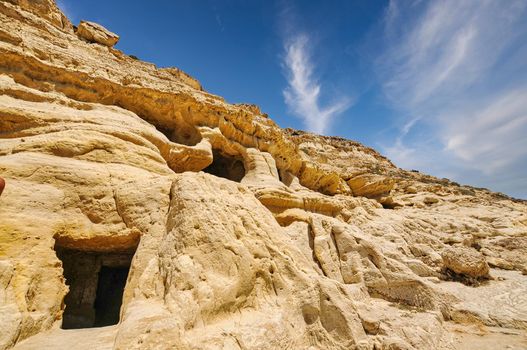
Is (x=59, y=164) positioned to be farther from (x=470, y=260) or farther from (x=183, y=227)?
(x=470, y=260)

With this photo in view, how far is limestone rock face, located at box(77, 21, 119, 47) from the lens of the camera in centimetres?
1912

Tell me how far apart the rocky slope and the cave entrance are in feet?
12.1

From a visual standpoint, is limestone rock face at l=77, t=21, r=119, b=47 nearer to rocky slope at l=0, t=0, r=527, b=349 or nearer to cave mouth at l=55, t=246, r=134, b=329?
rocky slope at l=0, t=0, r=527, b=349

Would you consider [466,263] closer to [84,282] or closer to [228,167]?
[228,167]

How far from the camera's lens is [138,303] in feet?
15.6

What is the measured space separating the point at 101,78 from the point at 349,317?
1300 centimetres

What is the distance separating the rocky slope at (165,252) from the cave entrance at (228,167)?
370cm

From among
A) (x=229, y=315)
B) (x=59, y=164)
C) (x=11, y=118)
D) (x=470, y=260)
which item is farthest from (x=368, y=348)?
(x=11, y=118)

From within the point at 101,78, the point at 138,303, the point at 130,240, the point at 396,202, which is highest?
the point at 101,78

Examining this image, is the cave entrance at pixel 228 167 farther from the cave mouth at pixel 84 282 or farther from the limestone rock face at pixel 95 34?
the limestone rock face at pixel 95 34

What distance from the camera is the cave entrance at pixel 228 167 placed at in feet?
57.4

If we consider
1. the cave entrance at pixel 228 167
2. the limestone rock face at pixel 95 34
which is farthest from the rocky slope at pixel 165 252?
the limestone rock face at pixel 95 34

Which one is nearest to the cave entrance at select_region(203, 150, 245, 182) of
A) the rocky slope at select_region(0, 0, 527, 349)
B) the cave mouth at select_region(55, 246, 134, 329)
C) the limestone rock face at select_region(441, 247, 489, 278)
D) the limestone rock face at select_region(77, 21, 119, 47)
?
the rocky slope at select_region(0, 0, 527, 349)

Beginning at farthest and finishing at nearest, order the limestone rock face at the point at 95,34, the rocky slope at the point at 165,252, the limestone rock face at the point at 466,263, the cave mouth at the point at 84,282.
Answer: the limestone rock face at the point at 95,34, the limestone rock face at the point at 466,263, the cave mouth at the point at 84,282, the rocky slope at the point at 165,252
